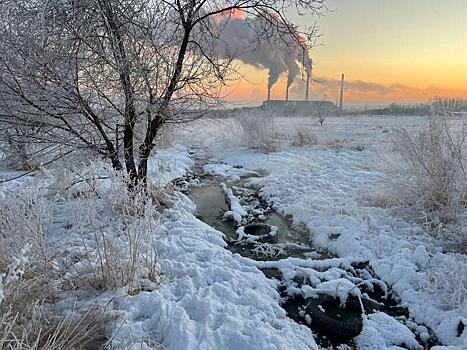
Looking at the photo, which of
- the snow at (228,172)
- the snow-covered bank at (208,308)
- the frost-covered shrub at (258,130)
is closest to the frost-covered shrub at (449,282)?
the snow-covered bank at (208,308)

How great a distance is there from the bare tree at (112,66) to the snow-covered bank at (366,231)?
3185 mm

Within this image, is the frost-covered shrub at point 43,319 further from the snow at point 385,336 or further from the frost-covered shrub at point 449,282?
the frost-covered shrub at point 449,282

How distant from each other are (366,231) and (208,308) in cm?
353

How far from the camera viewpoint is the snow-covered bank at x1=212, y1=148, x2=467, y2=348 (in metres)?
4.18

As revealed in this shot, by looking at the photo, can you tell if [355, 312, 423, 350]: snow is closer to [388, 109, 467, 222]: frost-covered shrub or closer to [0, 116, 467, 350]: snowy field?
[0, 116, 467, 350]: snowy field

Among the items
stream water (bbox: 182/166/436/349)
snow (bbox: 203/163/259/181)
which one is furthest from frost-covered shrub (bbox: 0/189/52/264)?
snow (bbox: 203/163/259/181)

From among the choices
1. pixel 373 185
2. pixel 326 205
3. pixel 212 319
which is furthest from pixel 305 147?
pixel 212 319

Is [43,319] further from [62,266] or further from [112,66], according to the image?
[112,66]

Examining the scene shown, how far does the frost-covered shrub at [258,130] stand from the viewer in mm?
16969

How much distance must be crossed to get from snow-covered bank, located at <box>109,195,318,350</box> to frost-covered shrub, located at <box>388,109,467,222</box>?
3594 mm

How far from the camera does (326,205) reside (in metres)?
7.73

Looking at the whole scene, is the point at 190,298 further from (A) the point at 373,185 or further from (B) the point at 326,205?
(A) the point at 373,185

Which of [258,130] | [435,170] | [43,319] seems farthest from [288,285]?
[258,130]

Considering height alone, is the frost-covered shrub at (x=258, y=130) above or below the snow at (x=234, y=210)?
above
